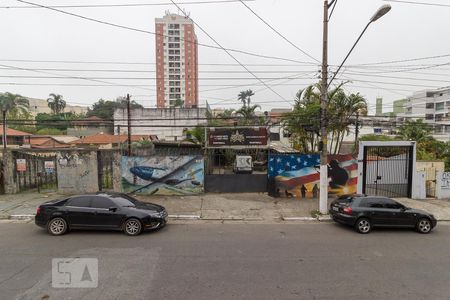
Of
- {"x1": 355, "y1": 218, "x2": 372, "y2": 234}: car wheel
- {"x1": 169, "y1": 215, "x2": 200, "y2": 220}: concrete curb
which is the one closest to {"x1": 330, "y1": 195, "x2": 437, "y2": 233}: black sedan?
{"x1": 355, "y1": 218, "x2": 372, "y2": 234}: car wheel

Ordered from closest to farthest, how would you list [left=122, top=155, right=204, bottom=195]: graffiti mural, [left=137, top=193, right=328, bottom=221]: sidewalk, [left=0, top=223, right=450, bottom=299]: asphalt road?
[left=0, top=223, right=450, bottom=299]: asphalt road, [left=137, top=193, right=328, bottom=221]: sidewalk, [left=122, top=155, right=204, bottom=195]: graffiti mural

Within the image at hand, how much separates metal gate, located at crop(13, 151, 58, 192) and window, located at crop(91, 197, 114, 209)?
7.89 m

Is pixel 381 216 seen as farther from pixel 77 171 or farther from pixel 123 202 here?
pixel 77 171

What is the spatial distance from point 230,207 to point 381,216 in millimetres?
6101

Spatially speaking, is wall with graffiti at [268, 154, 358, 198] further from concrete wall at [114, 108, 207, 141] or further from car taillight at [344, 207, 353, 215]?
concrete wall at [114, 108, 207, 141]

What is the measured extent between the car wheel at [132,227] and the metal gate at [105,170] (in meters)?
7.25

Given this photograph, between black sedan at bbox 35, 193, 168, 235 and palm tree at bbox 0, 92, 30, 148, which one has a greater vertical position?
palm tree at bbox 0, 92, 30, 148

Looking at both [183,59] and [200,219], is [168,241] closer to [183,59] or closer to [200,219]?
[200,219]

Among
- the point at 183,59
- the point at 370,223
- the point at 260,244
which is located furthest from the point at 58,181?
the point at 183,59

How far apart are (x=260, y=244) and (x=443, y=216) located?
9126 mm

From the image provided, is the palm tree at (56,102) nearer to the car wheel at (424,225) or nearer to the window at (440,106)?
the car wheel at (424,225)

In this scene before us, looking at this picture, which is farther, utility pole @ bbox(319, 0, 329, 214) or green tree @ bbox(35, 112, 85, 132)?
green tree @ bbox(35, 112, 85, 132)

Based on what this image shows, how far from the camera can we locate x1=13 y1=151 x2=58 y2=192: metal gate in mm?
15347

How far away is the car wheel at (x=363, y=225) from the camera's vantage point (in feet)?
31.2
